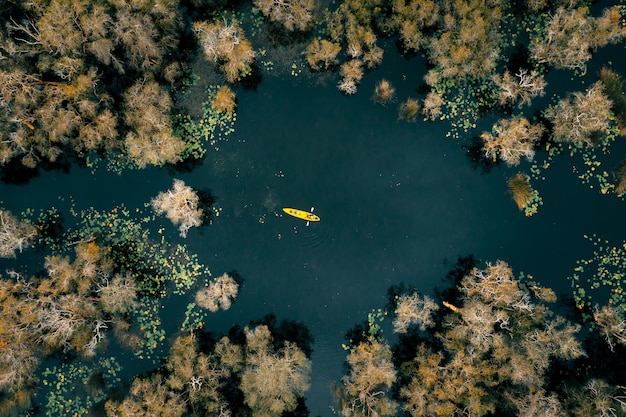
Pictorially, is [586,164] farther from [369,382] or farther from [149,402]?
[149,402]

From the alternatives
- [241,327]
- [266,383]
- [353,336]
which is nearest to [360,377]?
[353,336]

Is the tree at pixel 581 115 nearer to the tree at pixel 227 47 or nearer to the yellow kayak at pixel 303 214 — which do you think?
the yellow kayak at pixel 303 214

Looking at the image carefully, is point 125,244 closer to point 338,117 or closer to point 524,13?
point 338,117

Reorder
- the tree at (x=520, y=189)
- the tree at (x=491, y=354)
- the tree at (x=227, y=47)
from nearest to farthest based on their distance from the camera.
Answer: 1. the tree at (x=491, y=354)
2. the tree at (x=227, y=47)
3. the tree at (x=520, y=189)

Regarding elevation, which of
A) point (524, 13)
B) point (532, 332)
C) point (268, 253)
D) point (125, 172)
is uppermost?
point (524, 13)

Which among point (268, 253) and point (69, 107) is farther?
point (268, 253)

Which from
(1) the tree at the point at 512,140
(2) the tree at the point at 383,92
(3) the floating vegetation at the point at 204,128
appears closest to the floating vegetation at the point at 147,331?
(3) the floating vegetation at the point at 204,128
